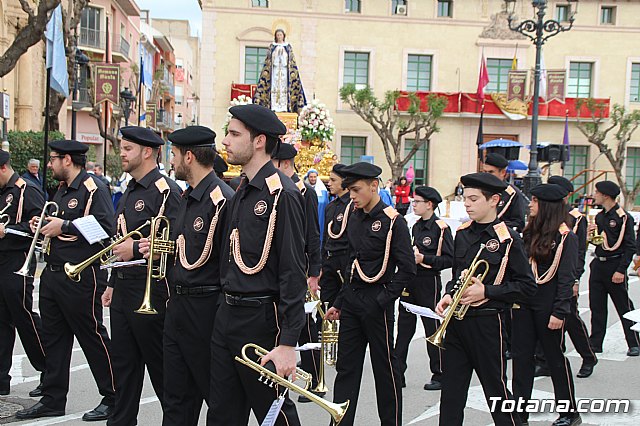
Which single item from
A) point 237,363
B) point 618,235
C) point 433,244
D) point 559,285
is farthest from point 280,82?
point 237,363

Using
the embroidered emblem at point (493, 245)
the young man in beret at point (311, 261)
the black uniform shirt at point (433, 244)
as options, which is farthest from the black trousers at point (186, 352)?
the black uniform shirt at point (433, 244)

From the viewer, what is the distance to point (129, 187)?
5855mm

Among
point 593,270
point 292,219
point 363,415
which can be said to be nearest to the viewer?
point 292,219

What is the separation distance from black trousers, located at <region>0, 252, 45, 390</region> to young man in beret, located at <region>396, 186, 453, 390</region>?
12.0 feet

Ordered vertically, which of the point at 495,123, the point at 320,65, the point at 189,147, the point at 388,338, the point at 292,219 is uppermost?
the point at 320,65

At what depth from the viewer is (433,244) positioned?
7.98 metres

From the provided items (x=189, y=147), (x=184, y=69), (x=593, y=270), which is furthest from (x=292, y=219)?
(x=184, y=69)

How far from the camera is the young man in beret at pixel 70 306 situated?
6.29 metres

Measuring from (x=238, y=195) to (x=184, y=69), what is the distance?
8899 centimetres

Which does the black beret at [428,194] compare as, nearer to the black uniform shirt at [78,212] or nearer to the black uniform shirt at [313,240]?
the black uniform shirt at [313,240]

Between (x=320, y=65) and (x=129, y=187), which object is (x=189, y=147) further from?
(x=320, y=65)

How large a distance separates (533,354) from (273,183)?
3125mm

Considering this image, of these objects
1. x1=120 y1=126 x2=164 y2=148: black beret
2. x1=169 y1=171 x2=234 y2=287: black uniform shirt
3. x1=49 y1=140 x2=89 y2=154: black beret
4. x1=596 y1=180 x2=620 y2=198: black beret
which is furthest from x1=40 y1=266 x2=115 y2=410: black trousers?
x1=596 y1=180 x2=620 y2=198: black beret

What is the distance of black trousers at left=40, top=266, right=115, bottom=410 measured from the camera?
6.29m
